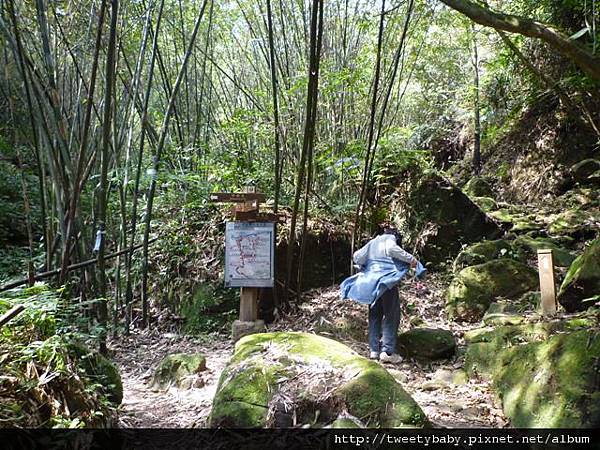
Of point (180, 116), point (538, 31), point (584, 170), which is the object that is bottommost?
point (584, 170)

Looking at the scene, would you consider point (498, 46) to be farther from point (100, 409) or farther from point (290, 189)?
point (100, 409)

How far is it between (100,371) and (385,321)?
6.74 ft

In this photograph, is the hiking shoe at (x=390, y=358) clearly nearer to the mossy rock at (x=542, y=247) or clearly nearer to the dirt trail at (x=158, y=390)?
the dirt trail at (x=158, y=390)

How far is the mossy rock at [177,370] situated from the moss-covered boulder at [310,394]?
0.89 m

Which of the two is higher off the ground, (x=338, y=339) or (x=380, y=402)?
(x=380, y=402)

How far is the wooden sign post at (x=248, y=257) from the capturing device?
432 centimetres

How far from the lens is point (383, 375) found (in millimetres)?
2352

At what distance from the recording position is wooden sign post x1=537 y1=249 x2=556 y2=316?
380cm

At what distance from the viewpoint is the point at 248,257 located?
434 cm

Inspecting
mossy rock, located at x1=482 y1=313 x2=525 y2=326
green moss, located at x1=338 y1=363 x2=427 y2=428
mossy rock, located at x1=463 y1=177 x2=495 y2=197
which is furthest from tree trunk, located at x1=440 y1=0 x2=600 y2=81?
mossy rock, located at x1=463 y1=177 x2=495 y2=197

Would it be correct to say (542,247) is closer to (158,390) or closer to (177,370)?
(177,370)

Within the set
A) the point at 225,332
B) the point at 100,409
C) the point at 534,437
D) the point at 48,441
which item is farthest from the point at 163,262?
the point at 534,437

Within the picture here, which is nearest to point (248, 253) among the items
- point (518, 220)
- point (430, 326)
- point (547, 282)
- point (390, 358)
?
point (390, 358)

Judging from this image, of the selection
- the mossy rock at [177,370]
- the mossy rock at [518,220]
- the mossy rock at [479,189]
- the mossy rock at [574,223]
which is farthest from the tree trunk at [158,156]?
the mossy rock at [479,189]
